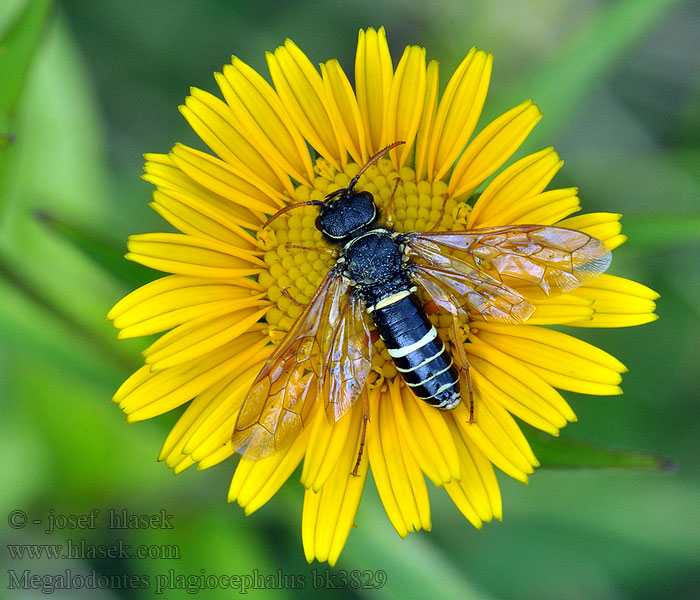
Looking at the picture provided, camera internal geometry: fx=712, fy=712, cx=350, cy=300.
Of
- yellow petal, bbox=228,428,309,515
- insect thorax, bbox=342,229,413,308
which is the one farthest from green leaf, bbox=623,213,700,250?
yellow petal, bbox=228,428,309,515

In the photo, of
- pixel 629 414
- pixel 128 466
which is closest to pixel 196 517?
pixel 128 466

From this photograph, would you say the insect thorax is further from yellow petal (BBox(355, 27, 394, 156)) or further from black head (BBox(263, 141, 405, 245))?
yellow petal (BBox(355, 27, 394, 156))

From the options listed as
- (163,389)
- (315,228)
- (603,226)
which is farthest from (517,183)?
(163,389)

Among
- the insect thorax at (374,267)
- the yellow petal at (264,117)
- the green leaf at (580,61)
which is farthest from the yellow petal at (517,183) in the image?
the green leaf at (580,61)

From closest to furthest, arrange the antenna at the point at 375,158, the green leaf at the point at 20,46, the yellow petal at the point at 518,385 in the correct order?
the yellow petal at the point at 518,385, the green leaf at the point at 20,46, the antenna at the point at 375,158

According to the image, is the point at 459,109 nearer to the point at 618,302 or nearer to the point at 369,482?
the point at 618,302

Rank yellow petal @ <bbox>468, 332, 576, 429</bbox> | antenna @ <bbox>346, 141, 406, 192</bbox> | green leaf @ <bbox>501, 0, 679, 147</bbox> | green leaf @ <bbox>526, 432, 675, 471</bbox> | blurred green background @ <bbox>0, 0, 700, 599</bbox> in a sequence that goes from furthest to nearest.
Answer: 1. blurred green background @ <bbox>0, 0, 700, 599</bbox>
2. green leaf @ <bbox>501, 0, 679, 147</bbox>
3. antenna @ <bbox>346, 141, 406, 192</bbox>
4. yellow petal @ <bbox>468, 332, 576, 429</bbox>
5. green leaf @ <bbox>526, 432, 675, 471</bbox>

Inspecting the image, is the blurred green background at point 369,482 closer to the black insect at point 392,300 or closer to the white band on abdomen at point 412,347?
the black insect at point 392,300
